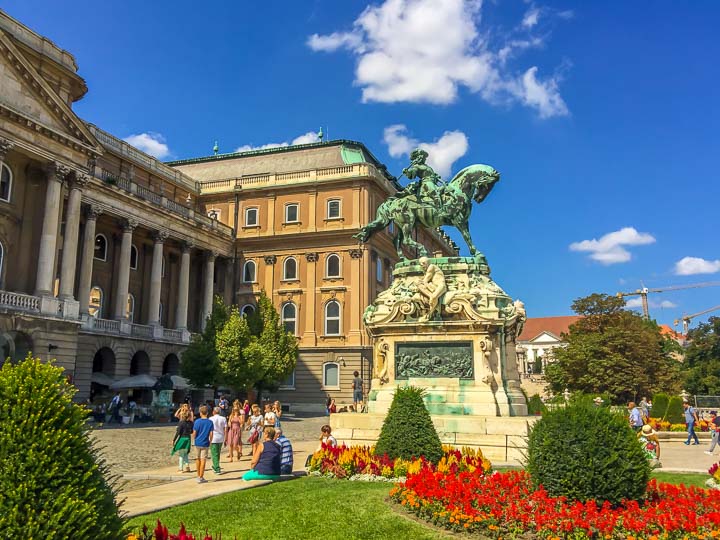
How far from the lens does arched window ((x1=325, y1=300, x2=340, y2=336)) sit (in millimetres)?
48156

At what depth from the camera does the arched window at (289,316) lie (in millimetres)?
49500

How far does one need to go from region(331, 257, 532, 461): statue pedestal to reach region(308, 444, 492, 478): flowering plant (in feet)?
5.05

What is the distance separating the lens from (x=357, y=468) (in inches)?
440

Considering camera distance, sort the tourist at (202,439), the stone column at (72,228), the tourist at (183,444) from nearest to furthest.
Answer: the tourist at (202,439), the tourist at (183,444), the stone column at (72,228)

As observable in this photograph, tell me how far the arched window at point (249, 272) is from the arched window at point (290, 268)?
9.59 ft

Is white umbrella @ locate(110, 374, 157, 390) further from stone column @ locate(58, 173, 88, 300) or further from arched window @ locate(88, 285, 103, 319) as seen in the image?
arched window @ locate(88, 285, 103, 319)

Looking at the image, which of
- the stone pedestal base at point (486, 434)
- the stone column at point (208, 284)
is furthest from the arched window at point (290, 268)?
the stone pedestal base at point (486, 434)

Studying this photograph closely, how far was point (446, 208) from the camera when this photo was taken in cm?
1571

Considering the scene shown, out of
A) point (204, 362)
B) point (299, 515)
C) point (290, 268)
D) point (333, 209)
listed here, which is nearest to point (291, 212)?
point (333, 209)

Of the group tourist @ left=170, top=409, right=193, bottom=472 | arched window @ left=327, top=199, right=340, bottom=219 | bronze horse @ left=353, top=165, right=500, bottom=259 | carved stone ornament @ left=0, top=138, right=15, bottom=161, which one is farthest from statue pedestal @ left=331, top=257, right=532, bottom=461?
arched window @ left=327, top=199, right=340, bottom=219

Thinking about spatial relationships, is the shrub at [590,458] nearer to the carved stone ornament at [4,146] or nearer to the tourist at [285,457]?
the tourist at [285,457]

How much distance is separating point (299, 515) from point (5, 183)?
31.1 meters

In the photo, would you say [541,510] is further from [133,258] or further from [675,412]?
[133,258]

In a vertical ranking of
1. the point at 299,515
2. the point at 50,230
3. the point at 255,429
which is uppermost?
the point at 50,230
